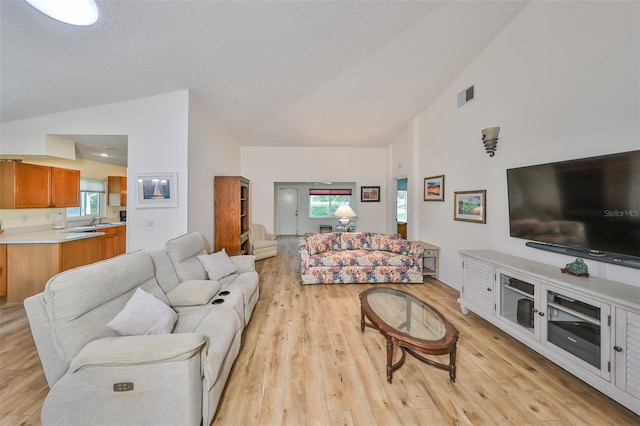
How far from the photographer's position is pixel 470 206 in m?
3.36

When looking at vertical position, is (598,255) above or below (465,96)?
below

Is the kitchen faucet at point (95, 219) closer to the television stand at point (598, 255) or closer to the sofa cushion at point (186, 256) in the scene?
the sofa cushion at point (186, 256)

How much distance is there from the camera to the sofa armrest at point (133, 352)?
1211 millimetres

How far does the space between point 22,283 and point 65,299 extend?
2.94 meters

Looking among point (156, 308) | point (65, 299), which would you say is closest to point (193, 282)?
point (156, 308)

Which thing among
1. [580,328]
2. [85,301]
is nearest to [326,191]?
[580,328]

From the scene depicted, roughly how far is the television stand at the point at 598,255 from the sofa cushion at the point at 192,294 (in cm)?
322

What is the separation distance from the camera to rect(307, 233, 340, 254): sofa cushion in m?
4.14

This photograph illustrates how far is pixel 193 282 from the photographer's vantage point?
2.32 m

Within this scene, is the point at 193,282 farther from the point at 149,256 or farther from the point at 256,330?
the point at 256,330

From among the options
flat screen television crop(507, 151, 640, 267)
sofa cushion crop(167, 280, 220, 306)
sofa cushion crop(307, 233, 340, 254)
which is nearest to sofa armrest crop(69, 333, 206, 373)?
sofa cushion crop(167, 280, 220, 306)

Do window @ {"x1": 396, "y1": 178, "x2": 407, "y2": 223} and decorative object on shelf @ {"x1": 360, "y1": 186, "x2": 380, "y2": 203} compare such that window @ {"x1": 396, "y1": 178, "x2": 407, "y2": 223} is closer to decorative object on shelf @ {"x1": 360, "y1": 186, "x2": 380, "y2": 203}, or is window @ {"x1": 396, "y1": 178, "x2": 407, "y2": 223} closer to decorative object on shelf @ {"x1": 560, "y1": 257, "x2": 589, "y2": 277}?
decorative object on shelf @ {"x1": 360, "y1": 186, "x2": 380, "y2": 203}

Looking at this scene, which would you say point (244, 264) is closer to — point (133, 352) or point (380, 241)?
point (133, 352)

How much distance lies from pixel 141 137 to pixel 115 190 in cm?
310
